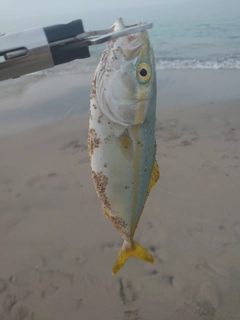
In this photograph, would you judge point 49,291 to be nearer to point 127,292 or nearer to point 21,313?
point 21,313

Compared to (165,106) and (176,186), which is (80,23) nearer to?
(176,186)

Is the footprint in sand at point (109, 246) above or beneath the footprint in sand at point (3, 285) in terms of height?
beneath

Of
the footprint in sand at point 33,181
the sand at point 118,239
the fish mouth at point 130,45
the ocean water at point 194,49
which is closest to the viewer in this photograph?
the fish mouth at point 130,45

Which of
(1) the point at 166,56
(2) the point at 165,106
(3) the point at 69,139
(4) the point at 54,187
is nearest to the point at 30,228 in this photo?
(4) the point at 54,187

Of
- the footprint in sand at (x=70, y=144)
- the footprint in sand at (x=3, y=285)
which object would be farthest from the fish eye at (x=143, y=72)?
the footprint in sand at (x=70, y=144)

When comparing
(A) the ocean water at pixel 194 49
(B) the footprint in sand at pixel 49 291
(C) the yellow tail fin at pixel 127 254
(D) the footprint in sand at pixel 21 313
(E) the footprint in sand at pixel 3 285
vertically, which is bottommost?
(A) the ocean water at pixel 194 49

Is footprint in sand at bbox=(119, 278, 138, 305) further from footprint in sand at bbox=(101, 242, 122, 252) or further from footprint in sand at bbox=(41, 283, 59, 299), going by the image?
footprint in sand at bbox=(41, 283, 59, 299)

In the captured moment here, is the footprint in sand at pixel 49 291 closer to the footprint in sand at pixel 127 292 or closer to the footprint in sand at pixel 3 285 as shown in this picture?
the footprint in sand at pixel 3 285

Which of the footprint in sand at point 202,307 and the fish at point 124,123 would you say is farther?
the footprint in sand at point 202,307

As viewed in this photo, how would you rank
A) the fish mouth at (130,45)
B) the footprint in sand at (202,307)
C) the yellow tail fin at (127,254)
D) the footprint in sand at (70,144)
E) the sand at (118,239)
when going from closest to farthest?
the fish mouth at (130,45), the yellow tail fin at (127,254), the footprint in sand at (202,307), the sand at (118,239), the footprint in sand at (70,144)

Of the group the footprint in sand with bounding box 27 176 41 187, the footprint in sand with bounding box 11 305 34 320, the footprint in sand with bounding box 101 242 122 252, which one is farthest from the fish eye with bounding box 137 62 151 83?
the footprint in sand with bounding box 27 176 41 187
